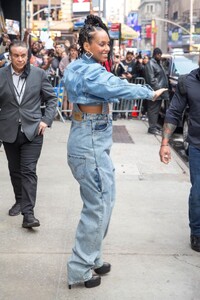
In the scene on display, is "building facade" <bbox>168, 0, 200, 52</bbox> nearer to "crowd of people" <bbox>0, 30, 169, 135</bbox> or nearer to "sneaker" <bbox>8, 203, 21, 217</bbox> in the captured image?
"crowd of people" <bbox>0, 30, 169, 135</bbox>

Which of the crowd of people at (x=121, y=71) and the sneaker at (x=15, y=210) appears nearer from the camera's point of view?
the sneaker at (x=15, y=210)

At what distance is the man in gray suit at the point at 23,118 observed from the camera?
4875mm

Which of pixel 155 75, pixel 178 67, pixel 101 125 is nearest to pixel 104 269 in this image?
pixel 101 125

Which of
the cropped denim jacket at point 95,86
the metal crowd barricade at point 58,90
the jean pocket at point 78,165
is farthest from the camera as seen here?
the metal crowd barricade at point 58,90

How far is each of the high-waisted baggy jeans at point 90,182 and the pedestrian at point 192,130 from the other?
0.93m

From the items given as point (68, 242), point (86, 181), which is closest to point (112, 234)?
point (68, 242)

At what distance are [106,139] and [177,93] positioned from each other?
1.11 meters

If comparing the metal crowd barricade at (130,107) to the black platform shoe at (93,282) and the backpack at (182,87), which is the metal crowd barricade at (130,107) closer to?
the backpack at (182,87)

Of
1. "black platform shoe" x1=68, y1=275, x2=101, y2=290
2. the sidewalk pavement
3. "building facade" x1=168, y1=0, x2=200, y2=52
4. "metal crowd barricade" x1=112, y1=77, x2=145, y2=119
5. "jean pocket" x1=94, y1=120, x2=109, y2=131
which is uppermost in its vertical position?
"building facade" x1=168, y1=0, x2=200, y2=52

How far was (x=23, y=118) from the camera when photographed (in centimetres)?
491

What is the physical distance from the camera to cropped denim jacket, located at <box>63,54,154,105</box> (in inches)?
132

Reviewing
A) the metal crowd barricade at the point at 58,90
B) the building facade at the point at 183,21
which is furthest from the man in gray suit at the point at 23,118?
the building facade at the point at 183,21

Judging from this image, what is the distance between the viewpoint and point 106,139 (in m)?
3.67

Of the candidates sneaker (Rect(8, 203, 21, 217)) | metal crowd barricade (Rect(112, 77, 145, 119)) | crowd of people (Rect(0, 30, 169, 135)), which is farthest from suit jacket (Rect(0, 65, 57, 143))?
metal crowd barricade (Rect(112, 77, 145, 119))
